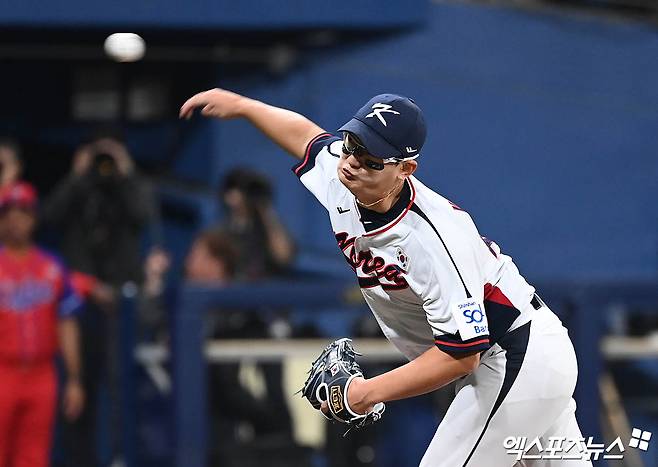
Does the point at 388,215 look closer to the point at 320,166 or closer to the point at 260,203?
the point at 320,166

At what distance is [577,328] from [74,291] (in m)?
2.83

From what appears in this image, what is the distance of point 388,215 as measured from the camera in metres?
4.14

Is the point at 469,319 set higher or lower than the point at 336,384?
higher

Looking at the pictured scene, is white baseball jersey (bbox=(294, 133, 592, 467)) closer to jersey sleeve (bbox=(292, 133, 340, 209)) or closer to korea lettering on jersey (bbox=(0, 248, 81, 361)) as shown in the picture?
jersey sleeve (bbox=(292, 133, 340, 209))

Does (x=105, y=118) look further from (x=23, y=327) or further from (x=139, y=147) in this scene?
(x=23, y=327)

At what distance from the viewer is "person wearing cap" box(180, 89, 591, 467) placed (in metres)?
4.02

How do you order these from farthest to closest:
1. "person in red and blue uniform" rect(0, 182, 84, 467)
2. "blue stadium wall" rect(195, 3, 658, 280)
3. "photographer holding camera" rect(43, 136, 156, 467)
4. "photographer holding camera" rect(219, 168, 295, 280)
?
1. "blue stadium wall" rect(195, 3, 658, 280)
2. "photographer holding camera" rect(219, 168, 295, 280)
3. "photographer holding camera" rect(43, 136, 156, 467)
4. "person in red and blue uniform" rect(0, 182, 84, 467)

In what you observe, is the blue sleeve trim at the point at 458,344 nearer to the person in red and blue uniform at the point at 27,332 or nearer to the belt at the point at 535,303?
the belt at the point at 535,303

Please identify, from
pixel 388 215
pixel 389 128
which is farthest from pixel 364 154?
pixel 388 215

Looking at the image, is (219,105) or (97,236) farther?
(97,236)

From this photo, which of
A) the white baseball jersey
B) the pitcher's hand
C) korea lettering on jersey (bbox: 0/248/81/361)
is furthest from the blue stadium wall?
the white baseball jersey

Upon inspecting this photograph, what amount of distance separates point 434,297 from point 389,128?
53 cm

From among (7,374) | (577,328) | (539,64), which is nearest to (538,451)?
(577,328)

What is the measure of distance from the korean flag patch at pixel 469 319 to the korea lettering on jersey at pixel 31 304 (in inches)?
154
